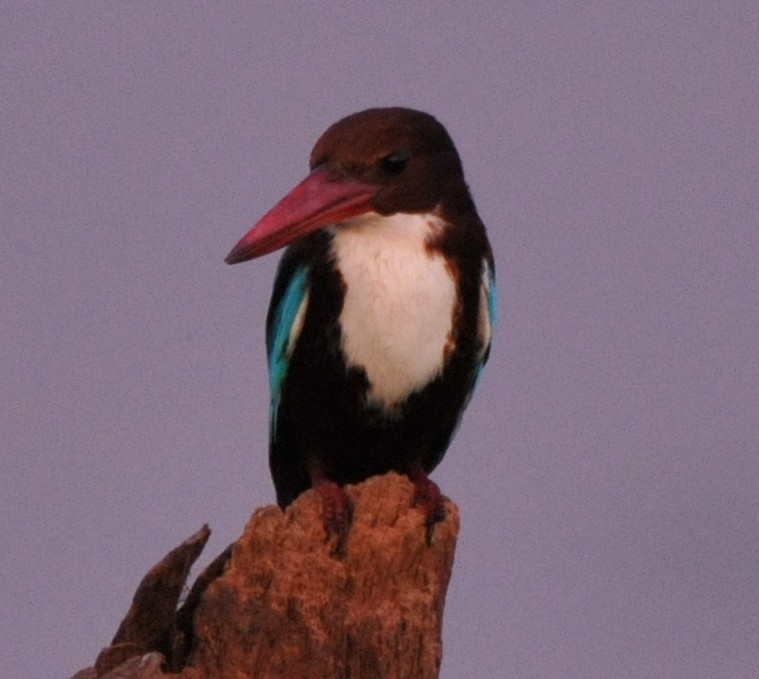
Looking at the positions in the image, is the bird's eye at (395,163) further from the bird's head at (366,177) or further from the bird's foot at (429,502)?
the bird's foot at (429,502)

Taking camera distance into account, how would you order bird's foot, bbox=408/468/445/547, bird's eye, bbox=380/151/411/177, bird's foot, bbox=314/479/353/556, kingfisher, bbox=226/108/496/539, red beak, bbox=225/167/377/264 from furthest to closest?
bird's eye, bbox=380/151/411/177, kingfisher, bbox=226/108/496/539, red beak, bbox=225/167/377/264, bird's foot, bbox=408/468/445/547, bird's foot, bbox=314/479/353/556

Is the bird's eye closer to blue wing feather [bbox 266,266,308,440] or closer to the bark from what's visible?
blue wing feather [bbox 266,266,308,440]

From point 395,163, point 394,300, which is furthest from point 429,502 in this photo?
point 395,163

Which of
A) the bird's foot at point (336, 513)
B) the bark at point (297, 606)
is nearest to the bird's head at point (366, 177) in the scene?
the bird's foot at point (336, 513)

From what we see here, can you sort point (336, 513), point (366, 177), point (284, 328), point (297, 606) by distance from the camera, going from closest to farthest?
point (297, 606)
point (336, 513)
point (366, 177)
point (284, 328)

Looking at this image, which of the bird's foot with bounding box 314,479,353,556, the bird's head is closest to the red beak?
the bird's head

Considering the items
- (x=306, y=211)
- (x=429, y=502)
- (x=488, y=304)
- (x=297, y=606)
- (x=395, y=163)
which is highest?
(x=395, y=163)

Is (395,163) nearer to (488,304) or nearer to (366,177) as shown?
(366,177)
